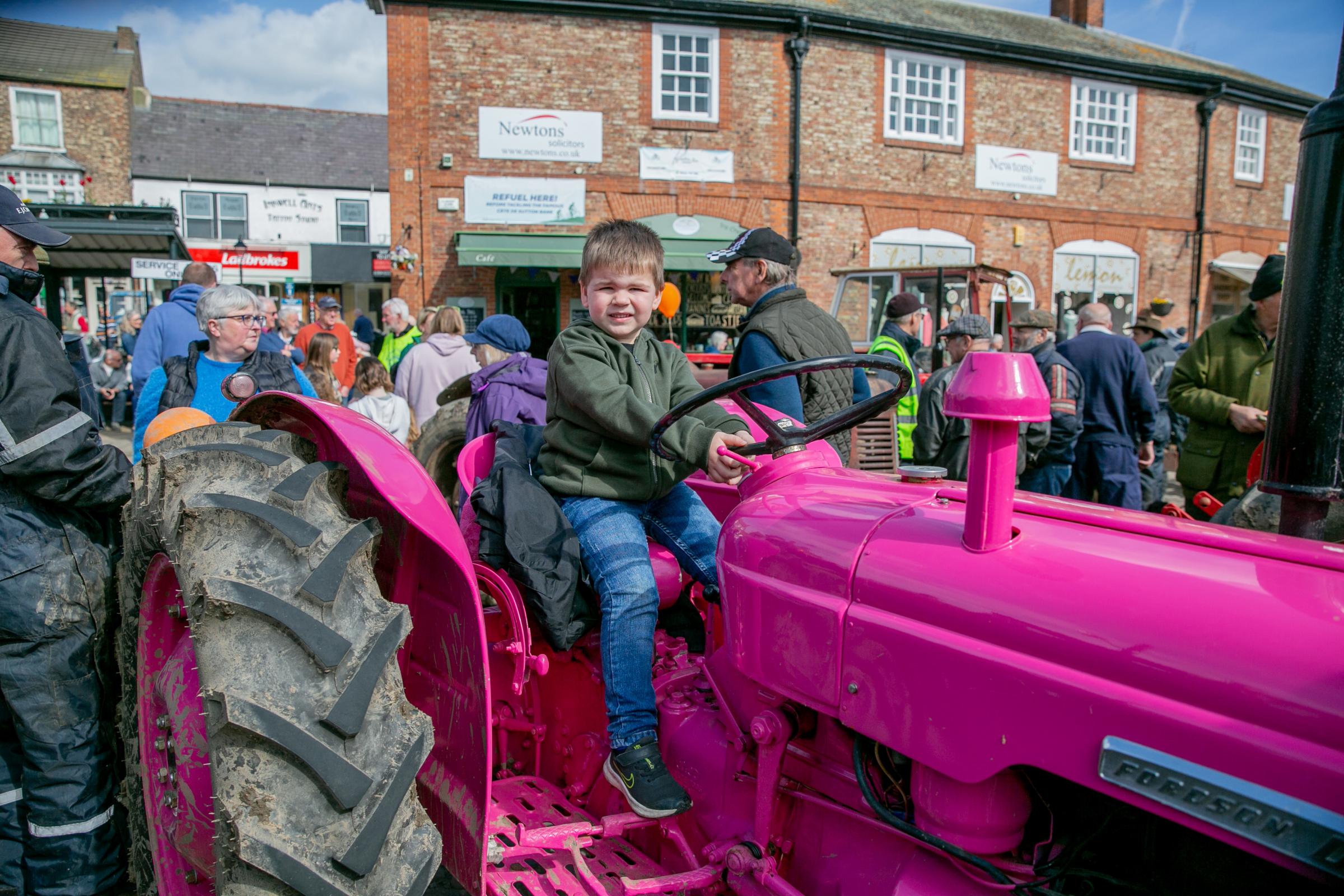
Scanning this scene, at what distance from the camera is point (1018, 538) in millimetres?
1426

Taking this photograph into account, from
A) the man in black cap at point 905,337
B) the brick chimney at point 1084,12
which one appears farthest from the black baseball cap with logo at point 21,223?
the brick chimney at point 1084,12

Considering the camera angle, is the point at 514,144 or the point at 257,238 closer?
the point at 514,144

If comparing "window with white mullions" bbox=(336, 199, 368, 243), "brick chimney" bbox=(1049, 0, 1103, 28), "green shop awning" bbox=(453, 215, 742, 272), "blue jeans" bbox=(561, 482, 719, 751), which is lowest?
"blue jeans" bbox=(561, 482, 719, 751)

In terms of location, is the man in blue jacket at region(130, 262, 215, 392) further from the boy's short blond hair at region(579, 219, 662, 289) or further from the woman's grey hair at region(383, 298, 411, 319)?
the boy's short blond hair at region(579, 219, 662, 289)

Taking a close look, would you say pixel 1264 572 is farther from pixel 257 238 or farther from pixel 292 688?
pixel 257 238

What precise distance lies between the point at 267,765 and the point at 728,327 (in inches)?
605

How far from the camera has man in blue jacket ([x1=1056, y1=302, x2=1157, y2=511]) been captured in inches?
224

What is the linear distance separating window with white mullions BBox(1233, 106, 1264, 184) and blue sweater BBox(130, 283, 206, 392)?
2149 cm

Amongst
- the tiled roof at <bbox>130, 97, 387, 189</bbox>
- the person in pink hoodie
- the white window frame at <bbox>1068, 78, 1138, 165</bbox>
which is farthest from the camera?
the tiled roof at <bbox>130, 97, 387, 189</bbox>

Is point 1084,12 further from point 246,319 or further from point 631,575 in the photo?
point 631,575

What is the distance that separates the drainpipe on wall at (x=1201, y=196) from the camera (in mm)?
18688

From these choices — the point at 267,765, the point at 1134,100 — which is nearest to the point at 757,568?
the point at 267,765

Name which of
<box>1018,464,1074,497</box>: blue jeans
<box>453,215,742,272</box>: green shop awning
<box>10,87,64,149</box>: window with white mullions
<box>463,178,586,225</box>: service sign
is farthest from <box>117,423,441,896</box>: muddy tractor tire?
<box>10,87,64,149</box>: window with white mullions

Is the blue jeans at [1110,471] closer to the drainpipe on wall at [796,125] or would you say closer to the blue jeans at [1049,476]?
the blue jeans at [1049,476]
